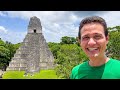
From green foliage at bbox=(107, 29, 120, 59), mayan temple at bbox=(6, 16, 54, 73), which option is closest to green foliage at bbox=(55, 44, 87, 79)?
green foliage at bbox=(107, 29, 120, 59)

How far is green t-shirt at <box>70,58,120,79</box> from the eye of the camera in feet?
4.05

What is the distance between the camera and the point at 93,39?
3.91 ft

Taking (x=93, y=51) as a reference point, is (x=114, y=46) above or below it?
above

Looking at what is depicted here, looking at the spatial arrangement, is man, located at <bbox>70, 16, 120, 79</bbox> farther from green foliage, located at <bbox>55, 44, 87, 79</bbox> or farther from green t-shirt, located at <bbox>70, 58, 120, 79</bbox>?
green foliage, located at <bbox>55, 44, 87, 79</bbox>

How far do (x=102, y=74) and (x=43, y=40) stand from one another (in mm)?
34326

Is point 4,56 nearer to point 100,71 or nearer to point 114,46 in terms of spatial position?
point 114,46

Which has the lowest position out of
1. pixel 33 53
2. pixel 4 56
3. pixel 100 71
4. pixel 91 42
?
pixel 100 71

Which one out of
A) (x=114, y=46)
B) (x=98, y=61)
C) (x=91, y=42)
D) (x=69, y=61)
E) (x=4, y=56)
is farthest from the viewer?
(x=4, y=56)

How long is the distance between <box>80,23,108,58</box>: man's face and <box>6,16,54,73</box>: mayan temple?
3134cm

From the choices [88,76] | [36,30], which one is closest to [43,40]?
[36,30]

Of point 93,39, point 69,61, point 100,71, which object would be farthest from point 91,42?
point 69,61

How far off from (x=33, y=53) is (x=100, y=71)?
3257 centimetres
